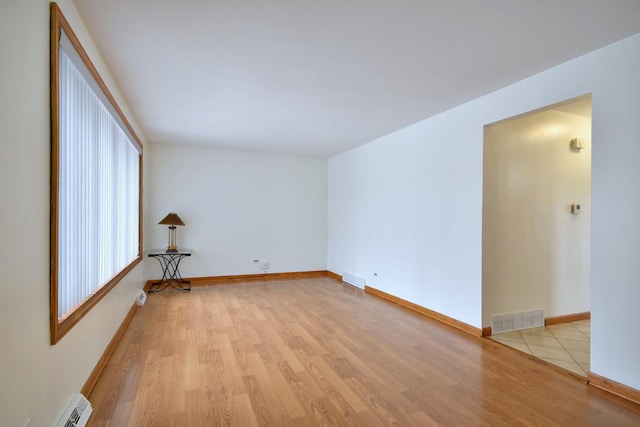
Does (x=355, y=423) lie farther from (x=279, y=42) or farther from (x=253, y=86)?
(x=253, y=86)

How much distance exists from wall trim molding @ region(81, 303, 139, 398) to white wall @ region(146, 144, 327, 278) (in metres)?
2.23

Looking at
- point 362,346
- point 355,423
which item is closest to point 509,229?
point 362,346

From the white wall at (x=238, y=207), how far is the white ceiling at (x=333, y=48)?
2.11 m

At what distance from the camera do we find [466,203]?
11.7 feet

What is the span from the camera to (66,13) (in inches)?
71.2

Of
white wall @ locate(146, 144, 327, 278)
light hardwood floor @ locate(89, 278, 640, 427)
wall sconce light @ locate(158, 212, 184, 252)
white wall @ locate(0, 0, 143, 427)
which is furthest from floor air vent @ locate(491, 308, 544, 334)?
wall sconce light @ locate(158, 212, 184, 252)

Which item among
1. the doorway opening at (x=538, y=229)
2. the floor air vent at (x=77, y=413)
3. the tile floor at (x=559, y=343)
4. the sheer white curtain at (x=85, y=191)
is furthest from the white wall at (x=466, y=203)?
the sheer white curtain at (x=85, y=191)

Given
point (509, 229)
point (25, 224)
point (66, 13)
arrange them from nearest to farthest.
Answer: point (25, 224) → point (66, 13) → point (509, 229)

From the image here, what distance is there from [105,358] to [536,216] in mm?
4583

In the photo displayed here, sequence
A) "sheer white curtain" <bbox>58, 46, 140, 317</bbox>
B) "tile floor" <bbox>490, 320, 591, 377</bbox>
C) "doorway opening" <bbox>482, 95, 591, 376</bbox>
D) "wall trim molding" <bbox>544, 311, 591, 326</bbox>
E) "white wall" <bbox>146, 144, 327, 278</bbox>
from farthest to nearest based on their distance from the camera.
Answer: "white wall" <bbox>146, 144, 327, 278</bbox>
"wall trim molding" <bbox>544, 311, 591, 326</bbox>
"doorway opening" <bbox>482, 95, 591, 376</bbox>
"tile floor" <bbox>490, 320, 591, 377</bbox>
"sheer white curtain" <bbox>58, 46, 140, 317</bbox>

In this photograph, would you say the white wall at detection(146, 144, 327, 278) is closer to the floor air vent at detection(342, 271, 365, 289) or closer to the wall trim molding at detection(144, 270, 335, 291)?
the wall trim molding at detection(144, 270, 335, 291)

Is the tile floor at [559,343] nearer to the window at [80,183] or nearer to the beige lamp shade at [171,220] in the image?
the window at [80,183]

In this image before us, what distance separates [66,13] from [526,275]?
4578 millimetres

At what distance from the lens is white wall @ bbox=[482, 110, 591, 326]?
11.4 ft
